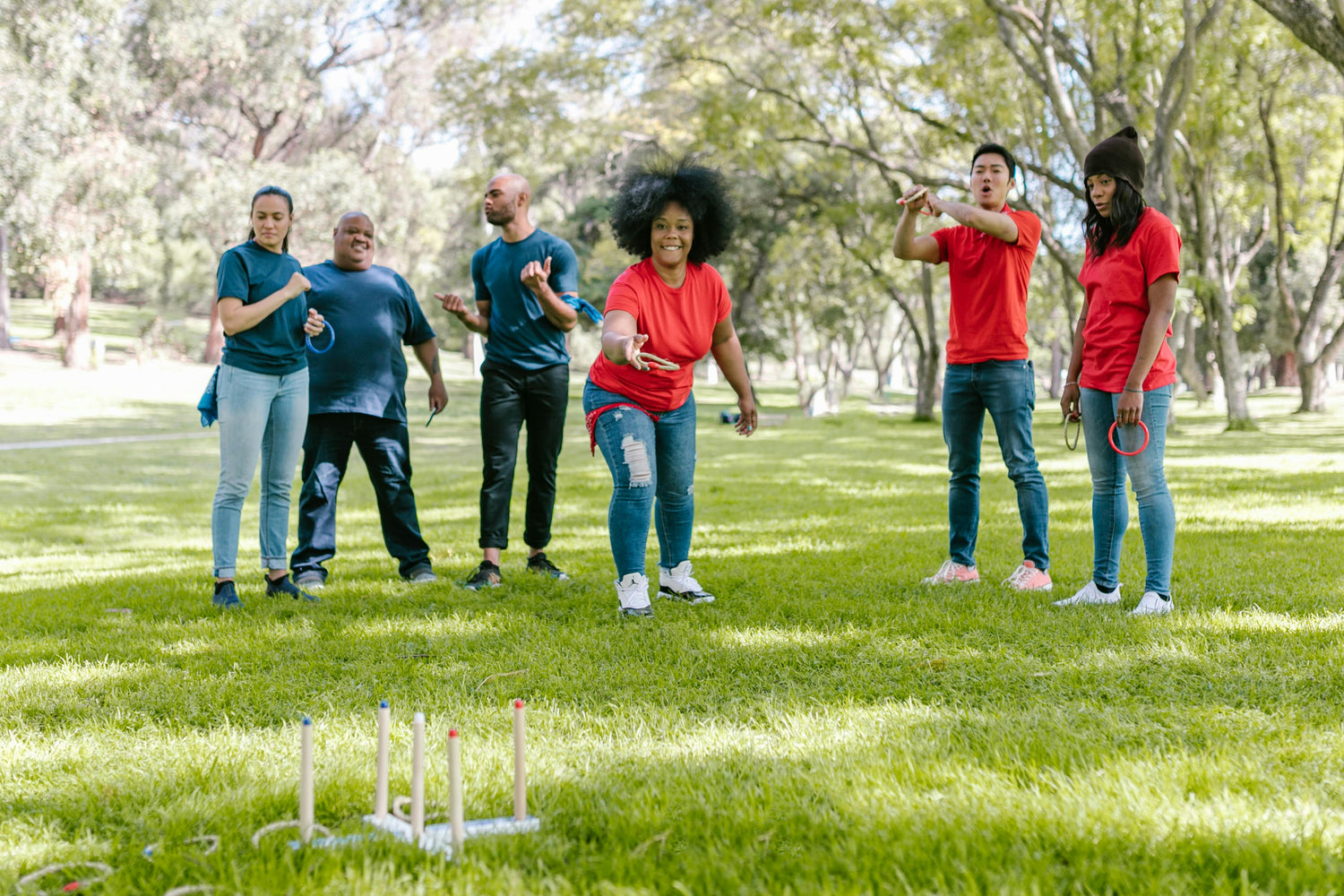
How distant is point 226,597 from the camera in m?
5.79

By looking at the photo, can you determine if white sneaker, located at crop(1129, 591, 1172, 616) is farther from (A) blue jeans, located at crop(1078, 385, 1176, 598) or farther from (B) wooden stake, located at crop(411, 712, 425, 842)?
(B) wooden stake, located at crop(411, 712, 425, 842)

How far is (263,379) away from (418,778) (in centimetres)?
381

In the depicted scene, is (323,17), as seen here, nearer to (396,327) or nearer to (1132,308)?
(396,327)

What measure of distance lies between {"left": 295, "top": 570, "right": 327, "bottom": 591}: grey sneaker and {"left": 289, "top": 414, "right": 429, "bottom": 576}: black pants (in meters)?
0.03

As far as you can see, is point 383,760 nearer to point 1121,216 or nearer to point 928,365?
point 1121,216

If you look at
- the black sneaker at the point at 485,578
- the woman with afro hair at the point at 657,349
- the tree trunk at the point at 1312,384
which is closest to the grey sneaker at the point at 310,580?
the black sneaker at the point at 485,578

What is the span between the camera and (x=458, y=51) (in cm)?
2039

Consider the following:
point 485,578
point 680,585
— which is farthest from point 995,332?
point 485,578

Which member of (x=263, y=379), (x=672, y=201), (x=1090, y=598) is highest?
(x=672, y=201)

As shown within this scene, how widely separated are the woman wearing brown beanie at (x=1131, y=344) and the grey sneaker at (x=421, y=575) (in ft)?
11.6

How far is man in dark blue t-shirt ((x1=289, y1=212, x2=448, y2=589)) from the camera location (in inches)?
248

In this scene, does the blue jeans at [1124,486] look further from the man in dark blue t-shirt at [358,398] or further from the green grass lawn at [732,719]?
the man in dark blue t-shirt at [358,398]

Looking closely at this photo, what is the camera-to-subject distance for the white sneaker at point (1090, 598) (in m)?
5.29

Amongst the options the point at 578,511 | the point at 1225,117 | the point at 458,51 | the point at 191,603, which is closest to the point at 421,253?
the point at 458,51
